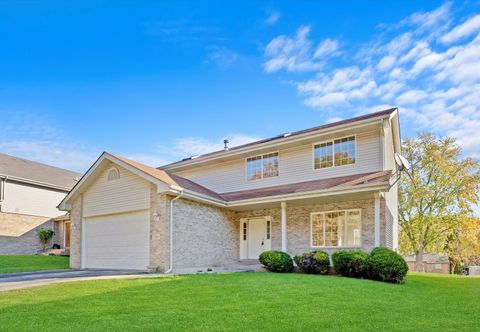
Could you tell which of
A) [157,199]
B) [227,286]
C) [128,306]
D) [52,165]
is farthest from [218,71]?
[52,165]

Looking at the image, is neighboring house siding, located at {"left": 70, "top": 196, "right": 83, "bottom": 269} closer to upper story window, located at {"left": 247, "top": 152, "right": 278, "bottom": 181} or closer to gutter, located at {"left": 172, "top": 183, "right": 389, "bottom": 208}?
gutter, located at {"left": 172, "top": 183, "right": 389, "bottom": 208}

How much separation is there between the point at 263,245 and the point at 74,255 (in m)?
8.66

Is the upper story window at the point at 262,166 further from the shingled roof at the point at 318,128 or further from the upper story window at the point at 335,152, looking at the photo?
the upper story window at the point at 335,152

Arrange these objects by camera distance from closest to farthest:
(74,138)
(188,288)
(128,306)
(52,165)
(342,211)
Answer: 1. (128,306)
2. (188,288)
3. (342,211)
4. (74,138)
5. (52,165)

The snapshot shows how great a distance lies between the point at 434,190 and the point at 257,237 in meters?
16.5

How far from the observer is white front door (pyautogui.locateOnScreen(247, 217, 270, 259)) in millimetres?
17094

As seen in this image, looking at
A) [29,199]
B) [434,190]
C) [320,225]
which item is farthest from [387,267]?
[29,199]

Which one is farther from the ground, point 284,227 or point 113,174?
point 113,174

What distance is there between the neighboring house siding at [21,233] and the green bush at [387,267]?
74.6ft

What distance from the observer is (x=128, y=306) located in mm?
6953

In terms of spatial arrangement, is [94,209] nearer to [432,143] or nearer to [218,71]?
[218,71]

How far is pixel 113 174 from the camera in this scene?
16078 mm

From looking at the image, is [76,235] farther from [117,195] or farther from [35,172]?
[35,172]

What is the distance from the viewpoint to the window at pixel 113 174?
15.9 metres
